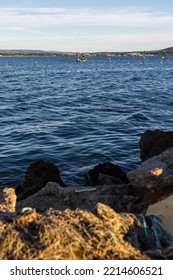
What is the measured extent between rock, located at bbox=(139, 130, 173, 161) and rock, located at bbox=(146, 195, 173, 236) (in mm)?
5707

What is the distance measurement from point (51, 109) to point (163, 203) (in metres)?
23.9

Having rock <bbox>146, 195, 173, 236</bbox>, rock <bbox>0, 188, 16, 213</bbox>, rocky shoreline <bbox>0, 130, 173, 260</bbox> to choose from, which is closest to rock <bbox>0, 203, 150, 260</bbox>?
rocky shoreline <bbox>0, 130, 173, 260</bbox>

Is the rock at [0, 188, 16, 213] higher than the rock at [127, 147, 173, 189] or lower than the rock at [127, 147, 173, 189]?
lower

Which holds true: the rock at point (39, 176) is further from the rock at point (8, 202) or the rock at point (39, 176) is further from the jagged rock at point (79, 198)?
the rock at point (8, 202)

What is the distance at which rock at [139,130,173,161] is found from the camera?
40.7ft

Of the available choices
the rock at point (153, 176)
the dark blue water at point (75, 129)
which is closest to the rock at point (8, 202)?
the rock at point (153, 176)

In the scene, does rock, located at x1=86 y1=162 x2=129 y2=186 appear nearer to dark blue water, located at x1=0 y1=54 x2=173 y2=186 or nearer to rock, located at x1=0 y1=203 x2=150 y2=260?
dark blue water, located at x1=0 y1=54 x2=173 y2=186

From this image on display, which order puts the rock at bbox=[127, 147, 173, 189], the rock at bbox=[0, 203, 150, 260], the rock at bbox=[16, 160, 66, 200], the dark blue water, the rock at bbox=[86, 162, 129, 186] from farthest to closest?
the dark blue water → the rock at bbox=[86, 162, 129, 186] → the rock at bbox=[16, 160, 66, 200] → the rock at bbox=[127, 147, 173, 189] → the rock at bbox=[0, 203, 150, 260]

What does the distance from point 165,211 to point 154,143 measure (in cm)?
672

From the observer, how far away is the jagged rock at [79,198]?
8.20 m

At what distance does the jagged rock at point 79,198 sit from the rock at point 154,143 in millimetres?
3583

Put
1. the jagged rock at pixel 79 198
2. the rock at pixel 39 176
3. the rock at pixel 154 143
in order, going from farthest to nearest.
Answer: the rock at pixel 154 143, the rock at pixel 39 176, the jagged rock at pixel 79 198

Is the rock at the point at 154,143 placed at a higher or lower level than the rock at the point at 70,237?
lower

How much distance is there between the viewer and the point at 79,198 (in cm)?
850
